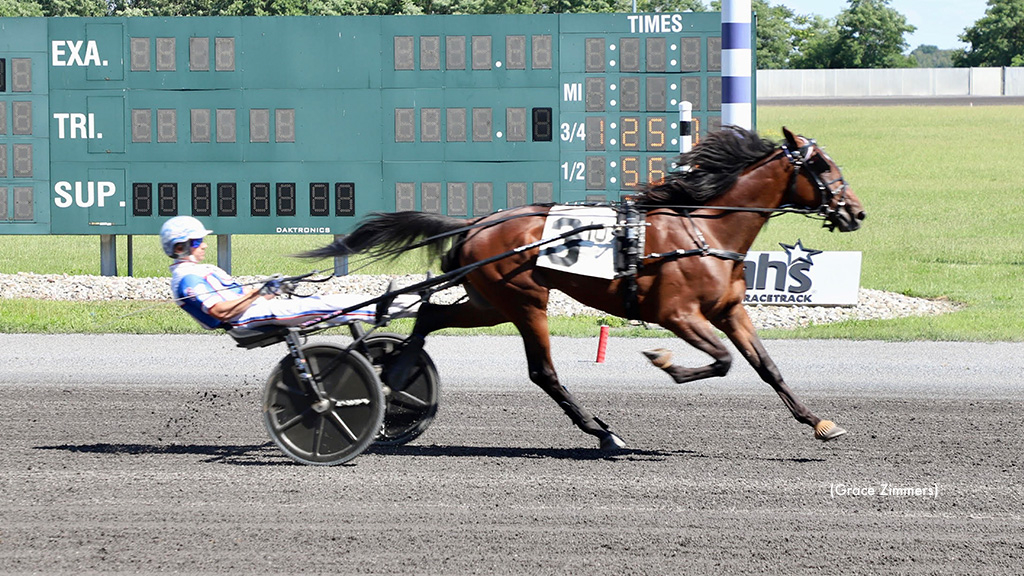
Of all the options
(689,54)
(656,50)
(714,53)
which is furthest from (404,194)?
(714,53)

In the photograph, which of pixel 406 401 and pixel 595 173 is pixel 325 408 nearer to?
pixel 406 401

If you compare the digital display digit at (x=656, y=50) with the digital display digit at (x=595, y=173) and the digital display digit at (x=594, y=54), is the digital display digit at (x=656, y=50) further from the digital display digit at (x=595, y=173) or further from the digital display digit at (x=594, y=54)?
the digital display digit at (x=595, y=173)

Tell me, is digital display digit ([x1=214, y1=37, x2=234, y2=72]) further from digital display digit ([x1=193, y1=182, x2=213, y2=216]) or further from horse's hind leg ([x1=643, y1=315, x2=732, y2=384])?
horse's hind leg ([x1=643, y1=315, x2=732, y2=384])

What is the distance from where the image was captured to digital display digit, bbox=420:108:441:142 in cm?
1373

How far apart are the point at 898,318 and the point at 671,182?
6435 millimetres

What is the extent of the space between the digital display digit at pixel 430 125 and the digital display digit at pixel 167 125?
2707 mm

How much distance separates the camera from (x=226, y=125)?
13836 millimetres

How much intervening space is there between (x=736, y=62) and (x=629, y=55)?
1.44 m

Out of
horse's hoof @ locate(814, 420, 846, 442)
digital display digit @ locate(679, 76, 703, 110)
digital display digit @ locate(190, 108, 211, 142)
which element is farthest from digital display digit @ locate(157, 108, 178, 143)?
horse's hoof @ locate(814, 420, 846, 442)

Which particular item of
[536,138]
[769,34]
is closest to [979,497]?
[536,138]

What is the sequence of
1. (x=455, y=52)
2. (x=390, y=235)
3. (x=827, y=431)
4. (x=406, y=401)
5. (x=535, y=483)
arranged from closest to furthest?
(x=535, y=483) → (x=827, y=431) → (x=406, y=401) → (x=390, y=235) → (x=455, y=52)

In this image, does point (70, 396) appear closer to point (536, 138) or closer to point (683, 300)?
point (683, 300)

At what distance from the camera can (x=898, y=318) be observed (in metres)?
12.6

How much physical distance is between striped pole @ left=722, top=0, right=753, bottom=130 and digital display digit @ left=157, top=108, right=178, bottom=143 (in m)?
5.93
